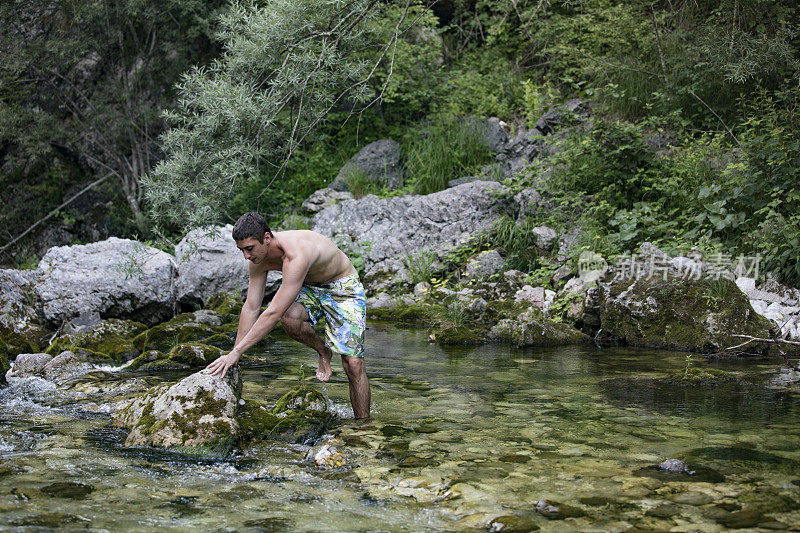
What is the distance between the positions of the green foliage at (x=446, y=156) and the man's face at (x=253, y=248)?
876 cm

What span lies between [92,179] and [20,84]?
2.40m

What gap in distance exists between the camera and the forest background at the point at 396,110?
863 centimetres

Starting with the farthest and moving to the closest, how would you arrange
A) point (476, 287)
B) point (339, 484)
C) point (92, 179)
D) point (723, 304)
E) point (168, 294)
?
point (92, 179)
point (476, 287)
point (168, 294)
point (723, 304)
point (339, 484)

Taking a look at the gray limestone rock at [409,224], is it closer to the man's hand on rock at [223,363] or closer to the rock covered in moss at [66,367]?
the rock covered in moss at [66,367]

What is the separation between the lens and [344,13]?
8.66 m

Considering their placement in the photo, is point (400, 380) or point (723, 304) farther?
point (723, 304)

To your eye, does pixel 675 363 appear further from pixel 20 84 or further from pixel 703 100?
pixel 20 84

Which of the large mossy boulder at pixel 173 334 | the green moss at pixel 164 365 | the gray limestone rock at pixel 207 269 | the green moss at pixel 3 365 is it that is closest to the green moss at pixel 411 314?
the gray limestone rock at pixel 207 269

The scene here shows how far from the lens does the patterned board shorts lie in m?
4.76

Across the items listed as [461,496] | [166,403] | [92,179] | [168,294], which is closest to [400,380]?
[166,403]

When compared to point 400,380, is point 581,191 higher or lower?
higher

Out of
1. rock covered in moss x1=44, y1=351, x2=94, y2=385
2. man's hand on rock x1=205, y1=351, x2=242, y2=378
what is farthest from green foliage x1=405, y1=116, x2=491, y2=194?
man's hand on rock x1=205, y1=351, x2=242, y2=378

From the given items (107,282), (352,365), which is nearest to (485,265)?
(107,282)

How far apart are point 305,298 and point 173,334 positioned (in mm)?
3443
